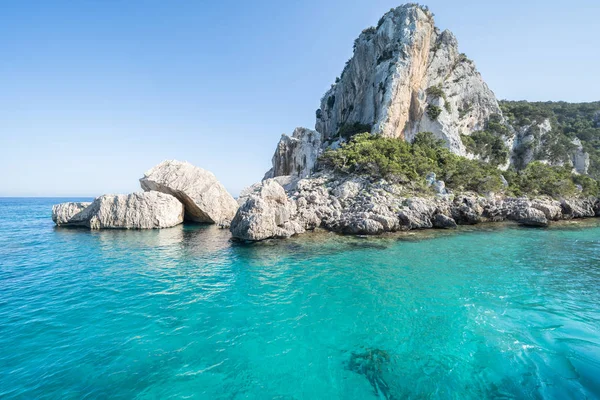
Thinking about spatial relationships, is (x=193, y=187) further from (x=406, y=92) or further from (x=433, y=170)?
(x=406, y=92)

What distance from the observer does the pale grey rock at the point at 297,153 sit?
47438 mm

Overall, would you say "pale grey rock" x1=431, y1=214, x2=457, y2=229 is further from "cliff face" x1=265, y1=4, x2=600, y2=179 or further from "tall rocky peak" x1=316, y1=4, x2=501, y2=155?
"tall rocky peak" x1=316, y1=4, x2=501, y2=155

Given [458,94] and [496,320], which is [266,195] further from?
[458,94]

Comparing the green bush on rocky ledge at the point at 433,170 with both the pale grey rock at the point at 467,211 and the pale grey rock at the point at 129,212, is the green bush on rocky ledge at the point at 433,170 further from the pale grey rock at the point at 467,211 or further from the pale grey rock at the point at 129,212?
the pale grey rock at the point at 129,212

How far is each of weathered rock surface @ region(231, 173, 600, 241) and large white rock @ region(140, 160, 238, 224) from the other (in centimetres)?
788

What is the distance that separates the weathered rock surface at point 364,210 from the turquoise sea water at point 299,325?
191 inches

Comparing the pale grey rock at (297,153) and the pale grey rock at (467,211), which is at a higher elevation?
the pale grey rock at (297,153)

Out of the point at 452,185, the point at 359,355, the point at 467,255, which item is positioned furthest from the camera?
the point at 452,185

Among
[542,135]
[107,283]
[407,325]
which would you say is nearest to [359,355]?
[407,325]

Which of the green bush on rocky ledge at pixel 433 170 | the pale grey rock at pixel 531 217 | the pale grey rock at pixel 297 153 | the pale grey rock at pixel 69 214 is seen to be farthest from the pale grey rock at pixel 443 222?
the pale grey rock at pixel 69 214

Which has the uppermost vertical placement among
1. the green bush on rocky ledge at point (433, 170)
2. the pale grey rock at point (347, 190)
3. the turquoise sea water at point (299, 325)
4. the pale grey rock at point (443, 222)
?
the green bush on rocky ledge at point (433, 170)

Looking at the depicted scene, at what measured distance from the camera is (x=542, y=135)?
5972cm

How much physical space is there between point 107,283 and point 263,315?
27.6 feet

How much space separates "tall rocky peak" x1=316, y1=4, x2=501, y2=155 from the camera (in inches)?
1810
